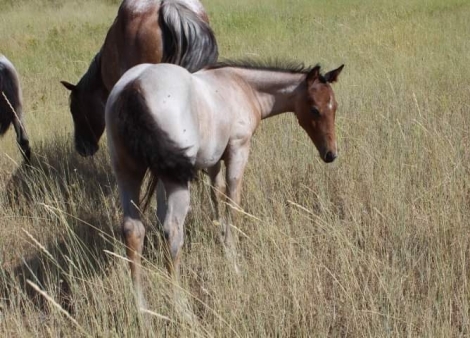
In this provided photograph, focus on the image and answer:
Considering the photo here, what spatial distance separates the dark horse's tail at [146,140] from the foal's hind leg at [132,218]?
0.62ft

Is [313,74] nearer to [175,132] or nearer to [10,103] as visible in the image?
[175,132]

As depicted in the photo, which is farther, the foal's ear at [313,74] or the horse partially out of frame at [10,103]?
the horse partially out of frame at [10,103]

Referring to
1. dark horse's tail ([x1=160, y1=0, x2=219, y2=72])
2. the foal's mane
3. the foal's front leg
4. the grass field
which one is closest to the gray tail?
the grass field

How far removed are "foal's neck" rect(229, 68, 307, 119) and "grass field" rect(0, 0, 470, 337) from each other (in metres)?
0.67

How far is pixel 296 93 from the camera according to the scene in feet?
14.2

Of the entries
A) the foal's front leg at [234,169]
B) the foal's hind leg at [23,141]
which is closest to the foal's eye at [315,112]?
the foal's front leg at [234,169]

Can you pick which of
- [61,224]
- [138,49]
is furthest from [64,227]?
[138,49]

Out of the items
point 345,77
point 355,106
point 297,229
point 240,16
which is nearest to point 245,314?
point 297,229

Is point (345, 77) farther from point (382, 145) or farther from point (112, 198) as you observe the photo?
point (112, 198)

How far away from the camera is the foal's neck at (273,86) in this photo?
4359mm

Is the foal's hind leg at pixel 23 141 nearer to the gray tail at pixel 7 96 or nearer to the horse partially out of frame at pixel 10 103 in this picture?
the horse partially out of frame at pixel 10 103

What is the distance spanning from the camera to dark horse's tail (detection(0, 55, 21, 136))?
6.00 metres

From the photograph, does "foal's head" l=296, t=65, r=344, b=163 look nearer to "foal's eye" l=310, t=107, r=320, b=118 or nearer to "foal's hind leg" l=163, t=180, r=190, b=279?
"foal's eye" l=310, t=107, r=320, b=118

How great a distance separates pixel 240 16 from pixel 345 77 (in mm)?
6509
